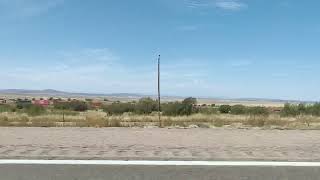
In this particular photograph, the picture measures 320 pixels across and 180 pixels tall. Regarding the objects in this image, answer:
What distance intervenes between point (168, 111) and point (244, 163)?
48.5m

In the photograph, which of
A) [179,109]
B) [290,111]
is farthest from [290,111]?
[179,109]

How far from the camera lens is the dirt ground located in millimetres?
12000

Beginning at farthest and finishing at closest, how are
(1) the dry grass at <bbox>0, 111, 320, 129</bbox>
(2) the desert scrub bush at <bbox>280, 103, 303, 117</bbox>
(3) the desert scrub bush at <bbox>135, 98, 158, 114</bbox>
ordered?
1. (3) the desert scrub bush at <bbox>135, 98, 158, 114</bbox>
2. (2) the desert scrub bush at <bbox>280, 103, 303, 117</bbox>
3. (1) the dry grass at <bbox>0, 111, 320, 129</bbox>

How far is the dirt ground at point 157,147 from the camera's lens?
12000 millimetres

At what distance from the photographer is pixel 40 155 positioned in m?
12.0
